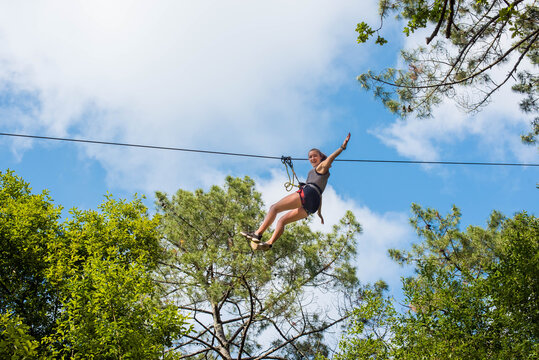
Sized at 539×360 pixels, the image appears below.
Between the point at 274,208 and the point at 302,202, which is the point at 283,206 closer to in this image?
the point at 274,208

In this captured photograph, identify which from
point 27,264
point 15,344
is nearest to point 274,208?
Answer: point 15,344

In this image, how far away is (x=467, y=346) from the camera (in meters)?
6.31

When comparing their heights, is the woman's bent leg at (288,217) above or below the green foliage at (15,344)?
above

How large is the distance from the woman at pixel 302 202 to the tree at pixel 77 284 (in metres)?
1.52

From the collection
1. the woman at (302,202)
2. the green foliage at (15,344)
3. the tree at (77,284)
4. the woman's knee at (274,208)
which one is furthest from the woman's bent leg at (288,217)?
the green foliage at (15,344)

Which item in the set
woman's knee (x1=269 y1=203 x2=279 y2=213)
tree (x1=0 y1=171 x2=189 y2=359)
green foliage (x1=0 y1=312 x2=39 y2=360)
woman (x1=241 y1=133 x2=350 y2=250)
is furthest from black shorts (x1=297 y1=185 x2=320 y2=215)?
green foliage (x1=0 y1=312 x2=39 y2=360)

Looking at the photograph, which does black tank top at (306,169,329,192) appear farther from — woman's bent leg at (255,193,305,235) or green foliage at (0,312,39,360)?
green foliage at (0,312,39,360)

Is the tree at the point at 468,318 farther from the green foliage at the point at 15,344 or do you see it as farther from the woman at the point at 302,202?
the green foliage at the point at 15,344

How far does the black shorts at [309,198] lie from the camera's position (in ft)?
19.3

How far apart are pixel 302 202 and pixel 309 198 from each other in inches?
3.7

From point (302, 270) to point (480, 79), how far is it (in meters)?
5.05

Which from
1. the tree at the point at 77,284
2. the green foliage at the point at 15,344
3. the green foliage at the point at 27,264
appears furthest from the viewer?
the green foliage at the point at 27,264

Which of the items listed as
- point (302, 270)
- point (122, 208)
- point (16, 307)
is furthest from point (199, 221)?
point (16, 307)

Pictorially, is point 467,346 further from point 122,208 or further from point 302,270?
point 122,208
